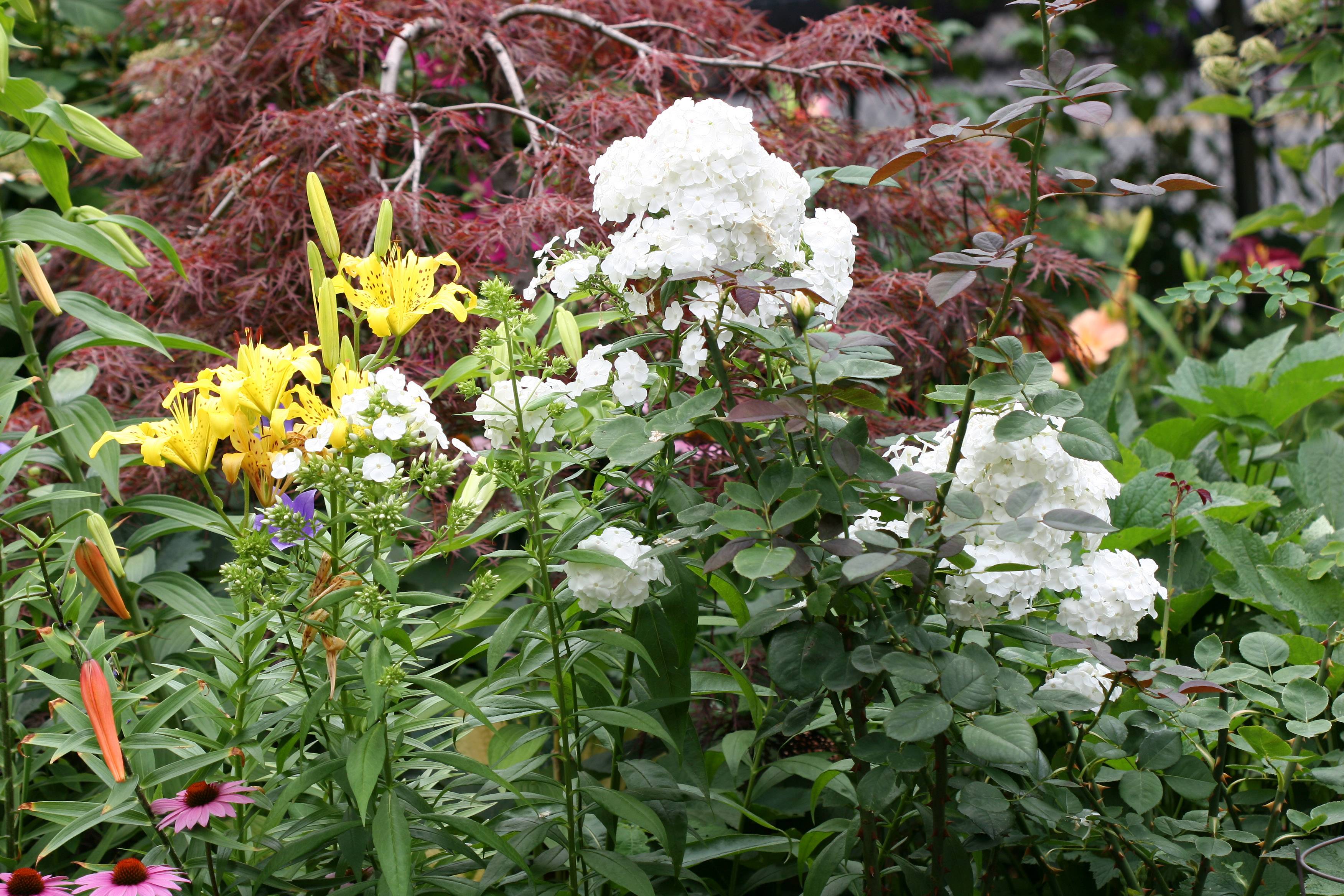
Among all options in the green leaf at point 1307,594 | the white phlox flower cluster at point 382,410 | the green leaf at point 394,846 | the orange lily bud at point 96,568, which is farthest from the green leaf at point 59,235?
the green leaf at point 1307,594

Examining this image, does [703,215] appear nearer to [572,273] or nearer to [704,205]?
[704,205]

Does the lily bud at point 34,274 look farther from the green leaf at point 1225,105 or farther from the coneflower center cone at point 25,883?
the green leaf at point 1225,105

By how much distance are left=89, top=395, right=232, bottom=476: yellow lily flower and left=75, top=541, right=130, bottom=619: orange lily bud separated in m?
0.10

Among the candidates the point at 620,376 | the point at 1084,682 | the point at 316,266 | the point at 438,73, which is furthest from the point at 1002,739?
the point at 438,73

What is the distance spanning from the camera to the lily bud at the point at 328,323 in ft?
3.35

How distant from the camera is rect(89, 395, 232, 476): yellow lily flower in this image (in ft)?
3.18

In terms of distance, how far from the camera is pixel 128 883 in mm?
A: 944

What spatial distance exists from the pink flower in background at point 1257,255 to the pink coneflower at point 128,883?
2845mm

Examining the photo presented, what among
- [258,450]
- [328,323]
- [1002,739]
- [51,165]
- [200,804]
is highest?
[51,165]

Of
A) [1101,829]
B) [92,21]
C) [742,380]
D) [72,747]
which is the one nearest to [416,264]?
[742,380]

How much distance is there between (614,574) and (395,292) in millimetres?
356

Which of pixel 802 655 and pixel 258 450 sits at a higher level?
pixel 258 450

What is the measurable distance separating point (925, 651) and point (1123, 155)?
166 inches

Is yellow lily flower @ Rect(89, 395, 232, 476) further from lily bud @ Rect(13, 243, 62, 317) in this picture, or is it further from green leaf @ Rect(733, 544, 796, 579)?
green leaf @ Rect(733, 544, 796, 579)
